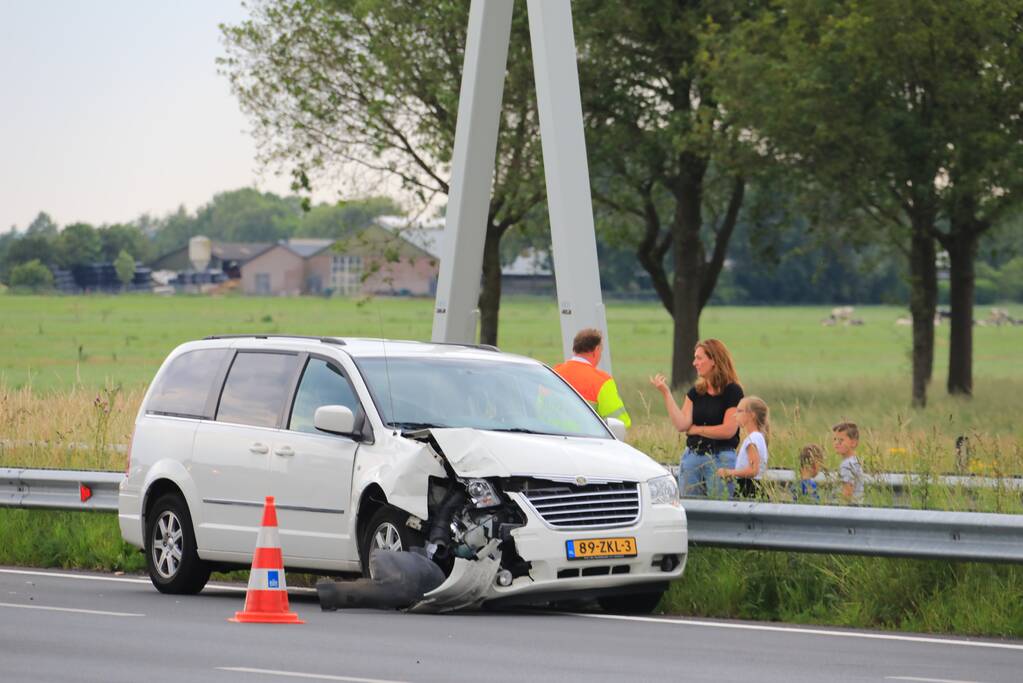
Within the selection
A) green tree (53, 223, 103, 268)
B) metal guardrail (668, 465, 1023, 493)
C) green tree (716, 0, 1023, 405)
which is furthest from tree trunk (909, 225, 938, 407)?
green tree (53, 223, 103, 268)

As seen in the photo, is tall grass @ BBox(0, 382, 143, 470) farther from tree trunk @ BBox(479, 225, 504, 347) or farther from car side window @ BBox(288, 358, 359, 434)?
tree trunk @ BBox(479, 225, 504, 347)

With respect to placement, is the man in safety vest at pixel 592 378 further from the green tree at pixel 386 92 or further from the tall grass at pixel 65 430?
the green tree at pixel 386 92

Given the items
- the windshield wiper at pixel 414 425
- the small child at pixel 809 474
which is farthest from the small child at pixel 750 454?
the windshield wiper at pixel 414 425

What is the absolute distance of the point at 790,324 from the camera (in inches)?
4865

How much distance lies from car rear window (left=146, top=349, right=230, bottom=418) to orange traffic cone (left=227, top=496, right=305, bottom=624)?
2603mm

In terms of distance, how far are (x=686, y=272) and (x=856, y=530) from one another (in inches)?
1191

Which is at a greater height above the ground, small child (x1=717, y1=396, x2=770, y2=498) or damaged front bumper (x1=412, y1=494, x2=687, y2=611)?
small child (x1=717, y1=396, x2=770, y2=498)

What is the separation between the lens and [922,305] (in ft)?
127

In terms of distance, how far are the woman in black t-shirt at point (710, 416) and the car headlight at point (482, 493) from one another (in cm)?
273

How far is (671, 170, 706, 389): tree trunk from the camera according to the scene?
41.9 meters

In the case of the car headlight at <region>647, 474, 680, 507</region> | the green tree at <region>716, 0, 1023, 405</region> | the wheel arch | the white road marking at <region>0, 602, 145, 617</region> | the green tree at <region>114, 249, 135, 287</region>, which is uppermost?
the green tree at <region>716, 0, 1023, 405</region>

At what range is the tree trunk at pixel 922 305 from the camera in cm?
3822

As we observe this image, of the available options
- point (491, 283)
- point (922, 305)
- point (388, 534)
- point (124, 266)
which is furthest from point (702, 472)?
point (124, 266)

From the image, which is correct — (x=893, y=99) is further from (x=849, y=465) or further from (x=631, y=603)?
(x=631, y=603)
